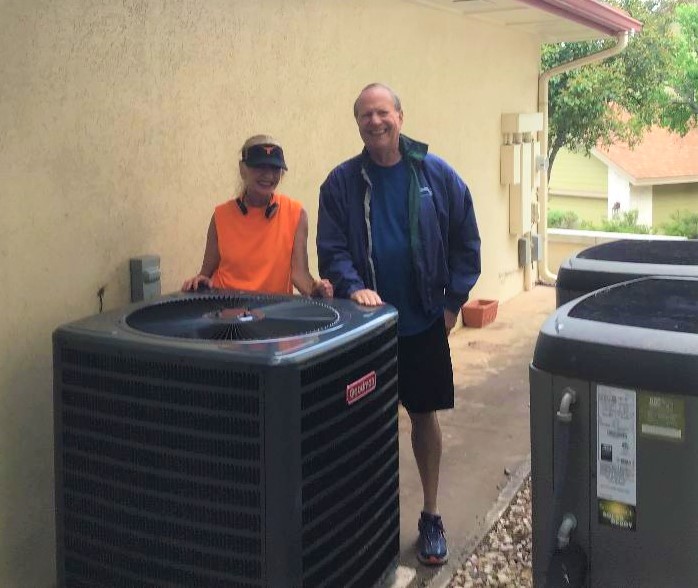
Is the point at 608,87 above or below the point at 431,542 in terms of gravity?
above

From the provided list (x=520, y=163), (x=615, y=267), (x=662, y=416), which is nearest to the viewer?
(x=662, y=416)

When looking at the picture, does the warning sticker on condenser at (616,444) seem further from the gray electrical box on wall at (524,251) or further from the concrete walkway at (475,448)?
the gray electrical box on wall at (524,251)

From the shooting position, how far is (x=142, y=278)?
3381mm

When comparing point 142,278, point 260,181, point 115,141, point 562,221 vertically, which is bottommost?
point 142,278

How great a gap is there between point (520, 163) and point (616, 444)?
21.3ft

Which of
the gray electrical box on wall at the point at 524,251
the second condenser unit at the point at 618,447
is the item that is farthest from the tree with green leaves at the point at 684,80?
the second condenser unit at the point at 618,447

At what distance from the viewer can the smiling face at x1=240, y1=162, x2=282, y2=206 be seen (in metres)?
3.14

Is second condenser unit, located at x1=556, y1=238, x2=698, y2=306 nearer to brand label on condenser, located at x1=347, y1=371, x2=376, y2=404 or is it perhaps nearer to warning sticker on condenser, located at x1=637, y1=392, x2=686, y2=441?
brand label on condenser, located at x1=347, y1=371, x2=376, y2=404

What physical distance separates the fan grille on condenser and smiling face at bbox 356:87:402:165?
643 mm

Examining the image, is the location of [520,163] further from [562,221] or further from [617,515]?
[562,221]

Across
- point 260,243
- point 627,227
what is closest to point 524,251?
point 260,243

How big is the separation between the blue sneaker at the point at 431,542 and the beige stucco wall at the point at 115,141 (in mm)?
1370

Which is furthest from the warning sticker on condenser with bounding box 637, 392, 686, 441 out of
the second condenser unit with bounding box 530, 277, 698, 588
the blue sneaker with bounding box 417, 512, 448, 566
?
the blue sneaker with bounding box 417, 512, 448, 566

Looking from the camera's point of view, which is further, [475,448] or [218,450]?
[475,448]
